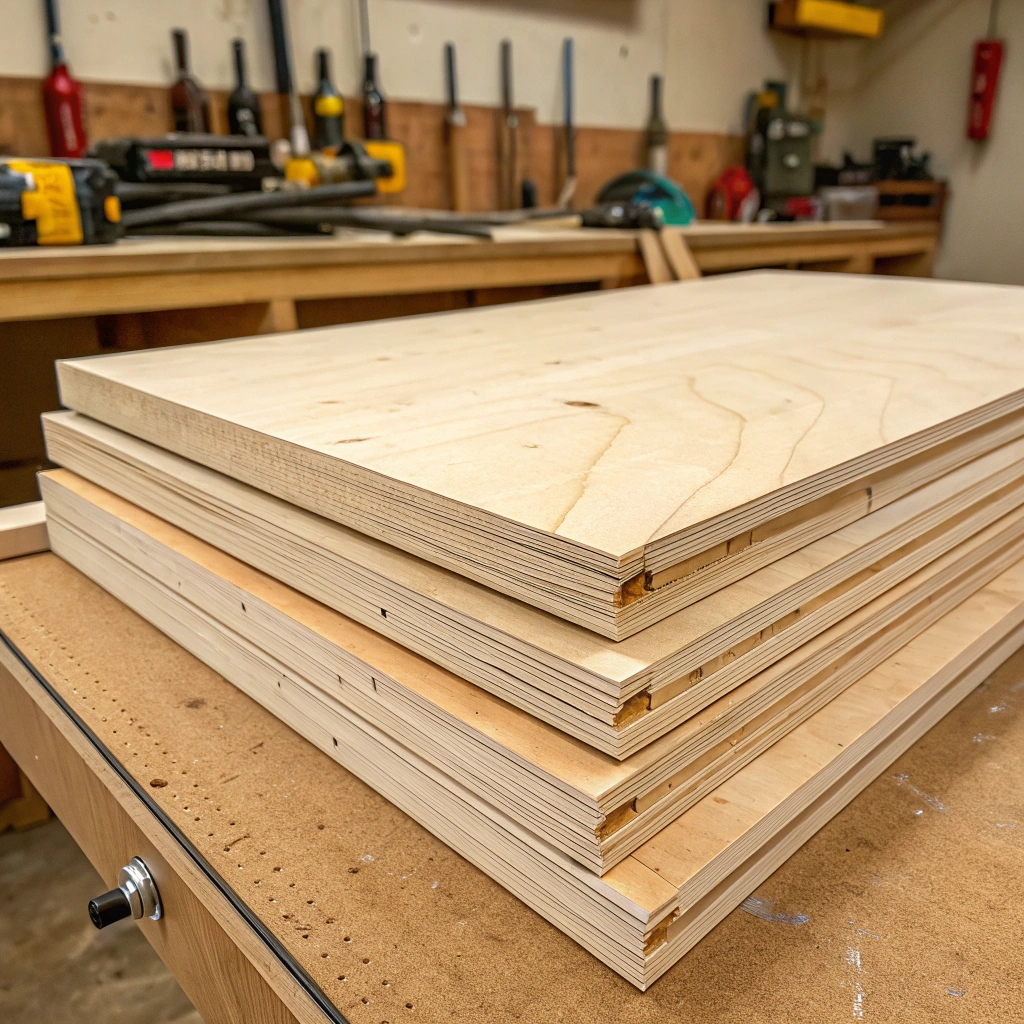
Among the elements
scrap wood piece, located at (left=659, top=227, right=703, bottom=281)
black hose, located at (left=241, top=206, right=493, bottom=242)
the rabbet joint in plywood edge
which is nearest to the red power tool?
black hose, located at (left=241, top=206, right=493, bottom=242)

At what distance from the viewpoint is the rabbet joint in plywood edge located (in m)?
3.16

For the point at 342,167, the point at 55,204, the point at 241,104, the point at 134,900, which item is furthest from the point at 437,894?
the point at 241,104

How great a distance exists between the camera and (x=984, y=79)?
3279mm

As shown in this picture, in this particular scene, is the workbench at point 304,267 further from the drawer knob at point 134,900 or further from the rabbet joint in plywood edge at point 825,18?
the rabbet joint in plywood edge at point 825,18

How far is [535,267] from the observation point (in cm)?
170

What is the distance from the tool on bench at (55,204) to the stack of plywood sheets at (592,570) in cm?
54

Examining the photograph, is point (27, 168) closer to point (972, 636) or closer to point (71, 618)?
point (71, 618)

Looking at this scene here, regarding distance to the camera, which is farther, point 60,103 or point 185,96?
point 185,96

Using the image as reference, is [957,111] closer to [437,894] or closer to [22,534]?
[22,534]

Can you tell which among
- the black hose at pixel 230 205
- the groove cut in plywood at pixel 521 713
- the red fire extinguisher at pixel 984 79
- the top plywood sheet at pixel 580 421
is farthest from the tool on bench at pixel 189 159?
the red fire extinguisher at pixel 984 79

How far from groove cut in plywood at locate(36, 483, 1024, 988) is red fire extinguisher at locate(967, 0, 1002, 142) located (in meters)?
3.35

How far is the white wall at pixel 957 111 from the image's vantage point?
10.8 feet

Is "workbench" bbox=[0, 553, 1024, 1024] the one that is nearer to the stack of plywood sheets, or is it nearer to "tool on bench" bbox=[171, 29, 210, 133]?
the stack of plywood sheets

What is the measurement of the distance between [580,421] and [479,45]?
229cm
